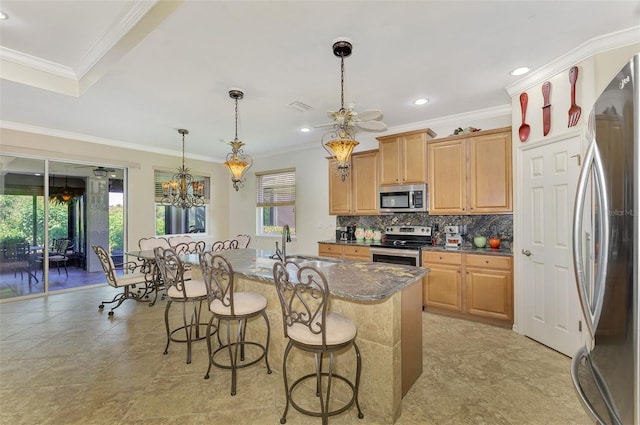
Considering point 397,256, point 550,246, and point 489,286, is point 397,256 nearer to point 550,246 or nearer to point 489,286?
point 489,286

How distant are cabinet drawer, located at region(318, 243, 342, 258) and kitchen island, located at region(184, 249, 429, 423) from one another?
233cm

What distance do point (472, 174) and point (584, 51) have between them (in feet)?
5.08

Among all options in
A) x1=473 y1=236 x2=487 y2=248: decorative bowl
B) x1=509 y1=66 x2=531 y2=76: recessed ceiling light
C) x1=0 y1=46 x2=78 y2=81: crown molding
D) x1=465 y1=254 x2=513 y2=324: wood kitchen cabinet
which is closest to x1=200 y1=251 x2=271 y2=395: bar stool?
x1=465 y1=254 x2=513 y2=324: wood kitchen cabinet

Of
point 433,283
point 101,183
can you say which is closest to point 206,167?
point 101,183

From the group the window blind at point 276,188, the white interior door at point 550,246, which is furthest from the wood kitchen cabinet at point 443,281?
the window blind at point 276,188

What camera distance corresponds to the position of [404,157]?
4.18 metres

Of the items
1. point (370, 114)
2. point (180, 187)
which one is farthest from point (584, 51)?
point (180, 187)

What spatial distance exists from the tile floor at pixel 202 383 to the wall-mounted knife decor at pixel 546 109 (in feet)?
7.13

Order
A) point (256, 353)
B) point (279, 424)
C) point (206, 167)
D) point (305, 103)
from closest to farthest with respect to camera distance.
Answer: point (279, 424) < point (256, 353) < point (305, 103) < point (206, 167)

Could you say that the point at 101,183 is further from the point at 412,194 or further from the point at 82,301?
the point at 412,194

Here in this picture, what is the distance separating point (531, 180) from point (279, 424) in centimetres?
323

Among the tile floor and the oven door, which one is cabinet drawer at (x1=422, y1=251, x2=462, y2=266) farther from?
the tile floor

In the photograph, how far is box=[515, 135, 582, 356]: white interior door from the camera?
2605 millimetres

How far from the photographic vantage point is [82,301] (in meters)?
4.38
